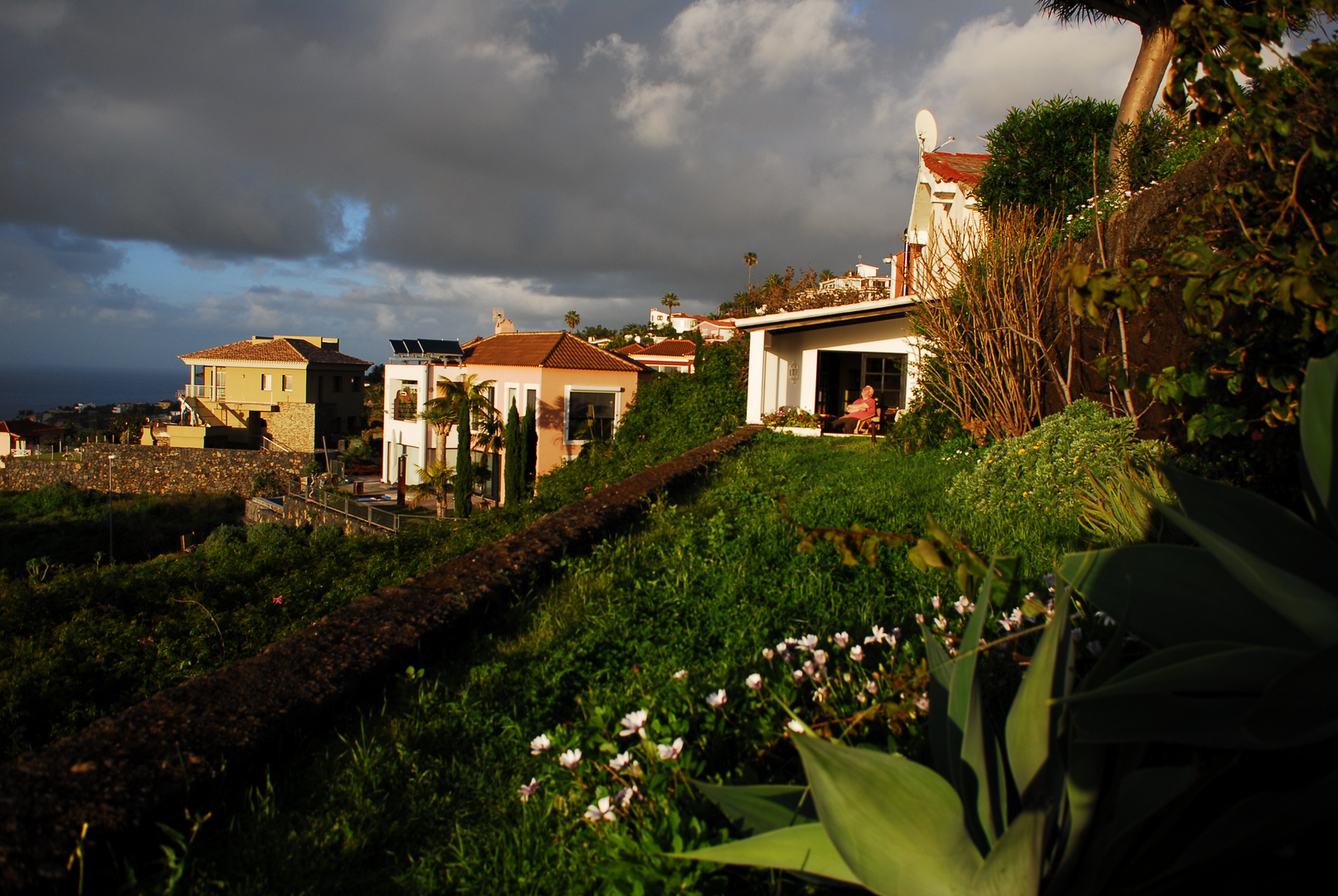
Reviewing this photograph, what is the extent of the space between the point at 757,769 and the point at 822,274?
3449 centimetres

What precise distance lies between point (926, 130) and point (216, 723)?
2285 centimetres

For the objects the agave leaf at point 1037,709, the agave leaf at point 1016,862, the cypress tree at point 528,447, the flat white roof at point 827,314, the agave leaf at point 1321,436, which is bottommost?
the cypress tree at point 528,447

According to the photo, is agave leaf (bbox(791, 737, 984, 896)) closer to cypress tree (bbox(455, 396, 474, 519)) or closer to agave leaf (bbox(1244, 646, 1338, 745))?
agave leaf (bbox(1244, 646, 1338, 745))

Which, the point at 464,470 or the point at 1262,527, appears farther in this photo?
the point at 464,470

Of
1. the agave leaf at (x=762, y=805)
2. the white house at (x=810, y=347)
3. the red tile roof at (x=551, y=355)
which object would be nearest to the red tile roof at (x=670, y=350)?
the red tile roof at (x=551, y=355)

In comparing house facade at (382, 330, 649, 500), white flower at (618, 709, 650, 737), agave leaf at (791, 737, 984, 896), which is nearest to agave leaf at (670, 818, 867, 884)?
agave leaf at (791, 737, 984, 896)

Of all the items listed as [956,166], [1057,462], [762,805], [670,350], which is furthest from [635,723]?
[670,350]

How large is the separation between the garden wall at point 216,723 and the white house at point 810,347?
12427mm

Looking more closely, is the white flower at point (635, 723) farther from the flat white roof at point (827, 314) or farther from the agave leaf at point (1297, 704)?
the flat white roof at point (827, 314)

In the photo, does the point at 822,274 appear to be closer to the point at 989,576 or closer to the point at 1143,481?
the point at 1143,481

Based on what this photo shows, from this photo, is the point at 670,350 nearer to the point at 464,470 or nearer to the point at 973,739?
the point at 464,470

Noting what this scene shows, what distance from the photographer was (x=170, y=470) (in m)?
43.2

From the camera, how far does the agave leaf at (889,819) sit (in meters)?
1.64

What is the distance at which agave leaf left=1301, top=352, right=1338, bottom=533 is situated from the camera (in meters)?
1.94
